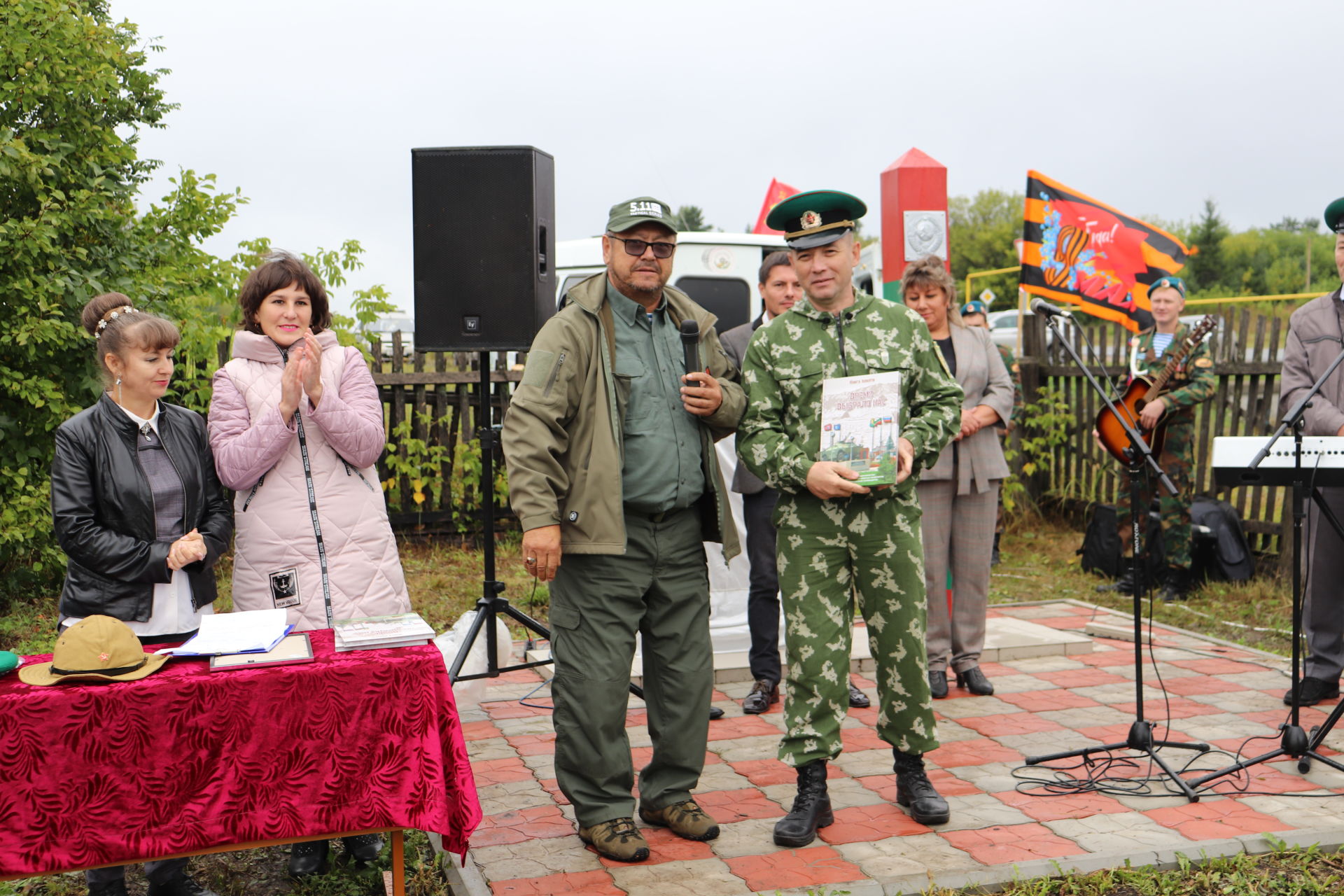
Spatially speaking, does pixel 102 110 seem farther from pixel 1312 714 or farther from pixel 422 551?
pixel 1312 714

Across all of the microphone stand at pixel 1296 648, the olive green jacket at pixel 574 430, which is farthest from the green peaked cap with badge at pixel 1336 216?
the olive green jacket at pixel 574 430

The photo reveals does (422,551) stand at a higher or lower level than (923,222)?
lower

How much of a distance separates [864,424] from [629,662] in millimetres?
1106

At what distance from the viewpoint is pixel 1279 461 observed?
168 inches

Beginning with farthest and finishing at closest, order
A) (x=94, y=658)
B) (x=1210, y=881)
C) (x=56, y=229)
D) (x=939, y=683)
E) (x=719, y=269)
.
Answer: (x=719, y=269) → (x=56, y=229) → (x=939, y=683) → (x=1210, y=881) → (x=94, y=658)

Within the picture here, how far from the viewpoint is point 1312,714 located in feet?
16.3

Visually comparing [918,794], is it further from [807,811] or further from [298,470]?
→ [298,470]

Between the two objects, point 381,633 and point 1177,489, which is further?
point 1177,489

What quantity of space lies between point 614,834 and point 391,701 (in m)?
1.01

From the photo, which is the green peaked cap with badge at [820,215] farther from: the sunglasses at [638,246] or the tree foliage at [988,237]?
the tree foliage at [988,237]

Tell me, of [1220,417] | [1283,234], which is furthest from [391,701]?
[1283,234]

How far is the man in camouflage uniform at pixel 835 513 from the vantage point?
3693 millimetres

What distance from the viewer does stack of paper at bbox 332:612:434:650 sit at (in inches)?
118

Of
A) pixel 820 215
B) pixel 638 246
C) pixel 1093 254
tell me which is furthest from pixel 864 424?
pixel 1093 254
